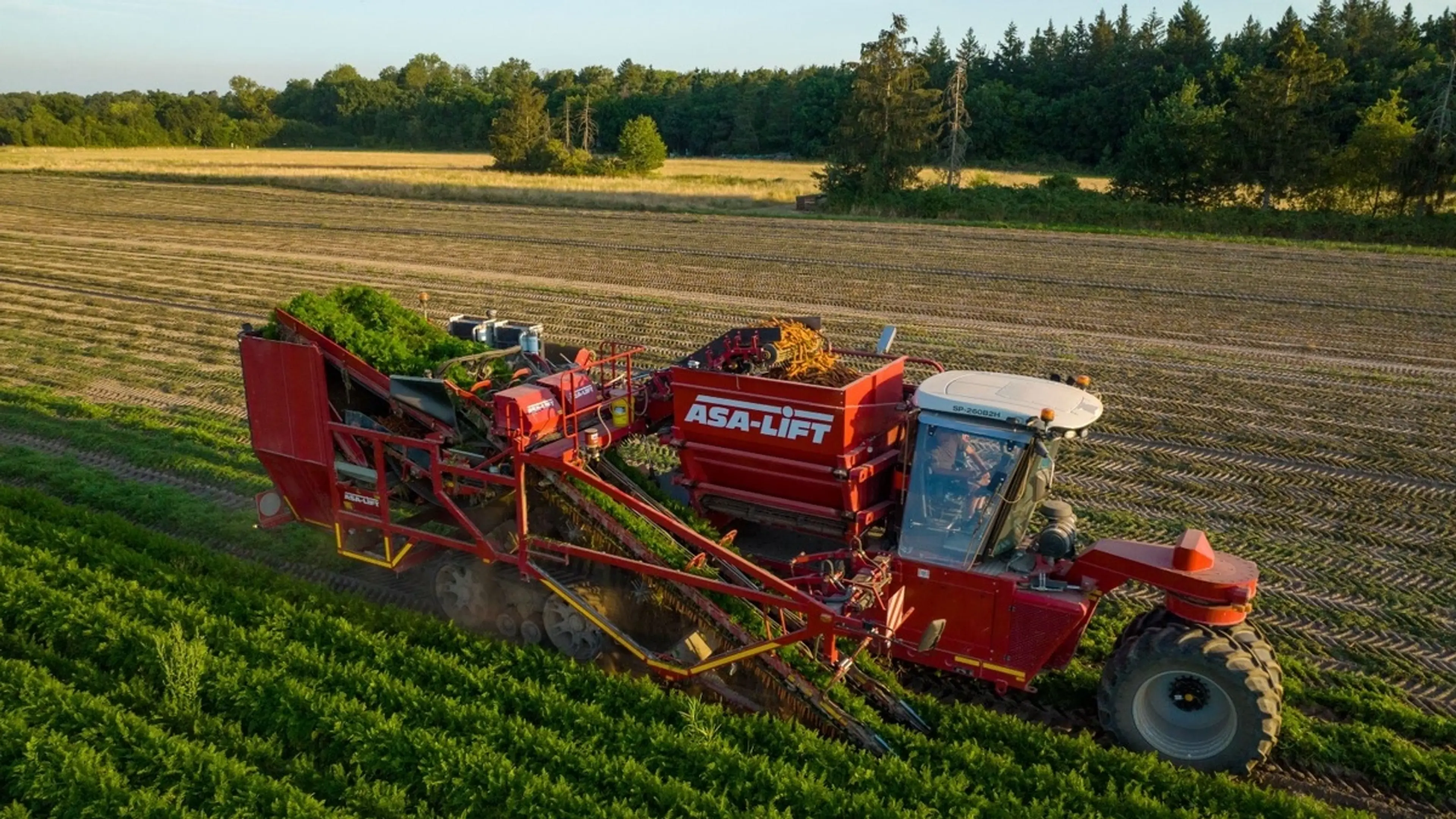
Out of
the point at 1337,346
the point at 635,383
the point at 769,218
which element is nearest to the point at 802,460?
the point at 635,383

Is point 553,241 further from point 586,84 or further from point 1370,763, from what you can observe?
point 586,84

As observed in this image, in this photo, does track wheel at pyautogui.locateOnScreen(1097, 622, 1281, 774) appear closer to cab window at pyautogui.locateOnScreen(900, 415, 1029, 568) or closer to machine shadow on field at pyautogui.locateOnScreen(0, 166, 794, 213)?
cab window at pyautogui.locateOnScreen(900, 415, 1029, 568)

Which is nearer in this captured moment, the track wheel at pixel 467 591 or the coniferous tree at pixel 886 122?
the track wheel at pixel 467 591

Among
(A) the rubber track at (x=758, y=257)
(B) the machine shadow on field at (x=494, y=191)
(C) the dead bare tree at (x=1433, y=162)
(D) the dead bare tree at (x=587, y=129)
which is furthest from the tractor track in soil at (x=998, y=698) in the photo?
(D) the dead bare tree at (x=587, y=129)

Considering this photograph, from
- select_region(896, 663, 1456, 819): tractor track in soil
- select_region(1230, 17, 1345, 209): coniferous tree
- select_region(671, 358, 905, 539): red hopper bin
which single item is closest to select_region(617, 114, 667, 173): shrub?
select_region(1230, 17, 1345, 209): coniferous tree

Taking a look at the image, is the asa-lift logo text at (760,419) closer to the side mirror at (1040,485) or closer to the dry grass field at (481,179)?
the side mirror at (1040,485)

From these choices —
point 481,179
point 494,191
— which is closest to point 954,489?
point 494,191
